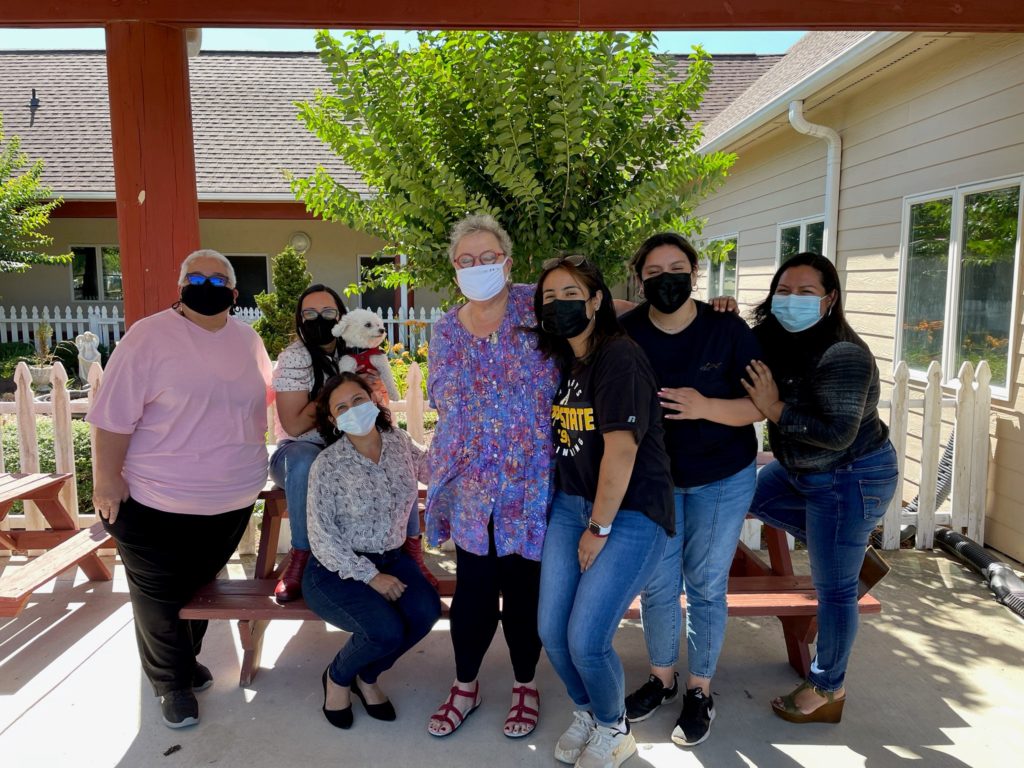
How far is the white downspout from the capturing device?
7.05 m

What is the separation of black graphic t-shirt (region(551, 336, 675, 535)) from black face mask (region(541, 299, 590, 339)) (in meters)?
0.12

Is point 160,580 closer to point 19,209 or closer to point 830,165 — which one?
point 830,165

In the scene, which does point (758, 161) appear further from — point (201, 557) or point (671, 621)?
point (201, 557)

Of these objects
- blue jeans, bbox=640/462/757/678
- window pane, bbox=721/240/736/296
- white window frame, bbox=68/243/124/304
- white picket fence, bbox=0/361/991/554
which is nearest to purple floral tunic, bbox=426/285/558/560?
blue jeans, bbox=640/462/757/678

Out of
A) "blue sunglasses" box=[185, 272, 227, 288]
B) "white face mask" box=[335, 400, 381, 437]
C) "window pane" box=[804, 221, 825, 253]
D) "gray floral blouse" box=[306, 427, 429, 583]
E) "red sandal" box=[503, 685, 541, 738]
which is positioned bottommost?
"red sandal" box=[503, 685, 541, 738]

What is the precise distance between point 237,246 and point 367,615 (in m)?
14.0

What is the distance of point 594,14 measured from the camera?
3.12 m

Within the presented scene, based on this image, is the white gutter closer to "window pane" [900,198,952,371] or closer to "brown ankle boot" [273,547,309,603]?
"window pane" [900,198,952,371]

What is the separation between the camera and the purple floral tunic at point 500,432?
265 cm

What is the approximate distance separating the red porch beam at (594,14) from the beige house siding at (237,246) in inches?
468

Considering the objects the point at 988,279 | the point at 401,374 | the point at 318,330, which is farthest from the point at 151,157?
the point at 401,374

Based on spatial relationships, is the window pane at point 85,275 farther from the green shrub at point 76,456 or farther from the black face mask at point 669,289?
the black face mask at point 669,289

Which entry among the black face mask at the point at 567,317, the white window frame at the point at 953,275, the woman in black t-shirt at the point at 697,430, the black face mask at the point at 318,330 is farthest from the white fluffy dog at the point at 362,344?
the white window frame at the point at 953,275

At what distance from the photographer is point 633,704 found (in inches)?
118
